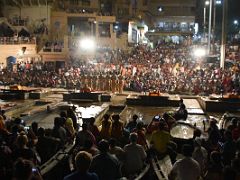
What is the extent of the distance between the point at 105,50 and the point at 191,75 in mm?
13929

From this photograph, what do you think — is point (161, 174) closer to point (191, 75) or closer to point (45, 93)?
point (45, 93)

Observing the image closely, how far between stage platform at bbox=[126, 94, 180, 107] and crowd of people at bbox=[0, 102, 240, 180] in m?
12.8

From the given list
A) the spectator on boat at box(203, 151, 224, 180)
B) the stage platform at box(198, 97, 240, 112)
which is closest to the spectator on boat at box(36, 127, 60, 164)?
the spectator on boat at box(203, 151, 224, 180)

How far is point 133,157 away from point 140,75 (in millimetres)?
23115

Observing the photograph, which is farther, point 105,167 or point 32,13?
point 32,13

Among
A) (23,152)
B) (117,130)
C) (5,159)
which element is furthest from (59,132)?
(5,159)

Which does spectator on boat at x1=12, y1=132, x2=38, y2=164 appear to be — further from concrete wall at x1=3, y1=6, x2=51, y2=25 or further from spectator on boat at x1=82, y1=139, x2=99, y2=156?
concrete wall at x1=3, y1=6, x2=51, y2=25

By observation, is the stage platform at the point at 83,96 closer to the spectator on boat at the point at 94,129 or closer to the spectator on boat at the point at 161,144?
the spectator on boat at the point at 94,129

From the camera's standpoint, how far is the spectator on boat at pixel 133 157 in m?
8.67

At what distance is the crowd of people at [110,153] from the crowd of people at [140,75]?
15.7m

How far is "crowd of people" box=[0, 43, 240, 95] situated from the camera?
2967 centimetres

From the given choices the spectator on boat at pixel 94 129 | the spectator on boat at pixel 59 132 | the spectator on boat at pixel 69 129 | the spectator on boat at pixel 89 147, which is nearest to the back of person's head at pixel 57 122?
the spectator on boat at pixel 59 132

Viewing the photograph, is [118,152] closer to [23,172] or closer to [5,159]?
[5,159]

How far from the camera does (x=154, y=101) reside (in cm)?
2530
